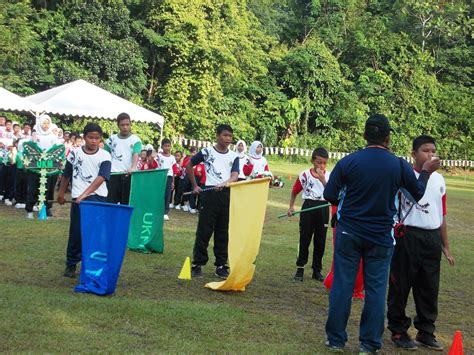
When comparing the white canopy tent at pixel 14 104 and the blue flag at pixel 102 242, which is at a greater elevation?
the white canopy tent at pixel 14 104

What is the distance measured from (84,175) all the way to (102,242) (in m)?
1.30

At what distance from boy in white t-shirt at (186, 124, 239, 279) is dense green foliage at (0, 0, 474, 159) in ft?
74.6

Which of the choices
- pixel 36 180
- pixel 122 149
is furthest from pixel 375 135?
pixel 36 180

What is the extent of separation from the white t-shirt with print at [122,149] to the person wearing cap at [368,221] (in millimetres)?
5657

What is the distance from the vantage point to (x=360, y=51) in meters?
55.0

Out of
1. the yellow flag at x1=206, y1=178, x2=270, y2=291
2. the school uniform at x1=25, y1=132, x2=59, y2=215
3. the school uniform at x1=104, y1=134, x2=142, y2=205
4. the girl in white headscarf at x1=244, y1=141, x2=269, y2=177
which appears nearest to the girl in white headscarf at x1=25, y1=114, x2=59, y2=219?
the school uniform at x1=25, y1=132, x2=59, y2=215

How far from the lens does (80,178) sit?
874 cm

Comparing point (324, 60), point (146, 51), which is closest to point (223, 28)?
point (146, 51)

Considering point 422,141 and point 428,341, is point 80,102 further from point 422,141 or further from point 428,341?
point 428,341

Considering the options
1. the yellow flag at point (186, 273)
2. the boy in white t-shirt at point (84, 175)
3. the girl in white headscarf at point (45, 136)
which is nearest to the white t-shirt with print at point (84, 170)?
the boy in white t-shirt at point (84, 175)

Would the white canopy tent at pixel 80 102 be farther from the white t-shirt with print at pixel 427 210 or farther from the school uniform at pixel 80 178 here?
the white t-shirt with print at pixel 427 210

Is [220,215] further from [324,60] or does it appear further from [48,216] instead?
[324,60]

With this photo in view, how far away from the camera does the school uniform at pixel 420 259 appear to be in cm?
674

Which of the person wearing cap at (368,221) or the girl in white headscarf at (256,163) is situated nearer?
the person wearing cap at (368,221)
